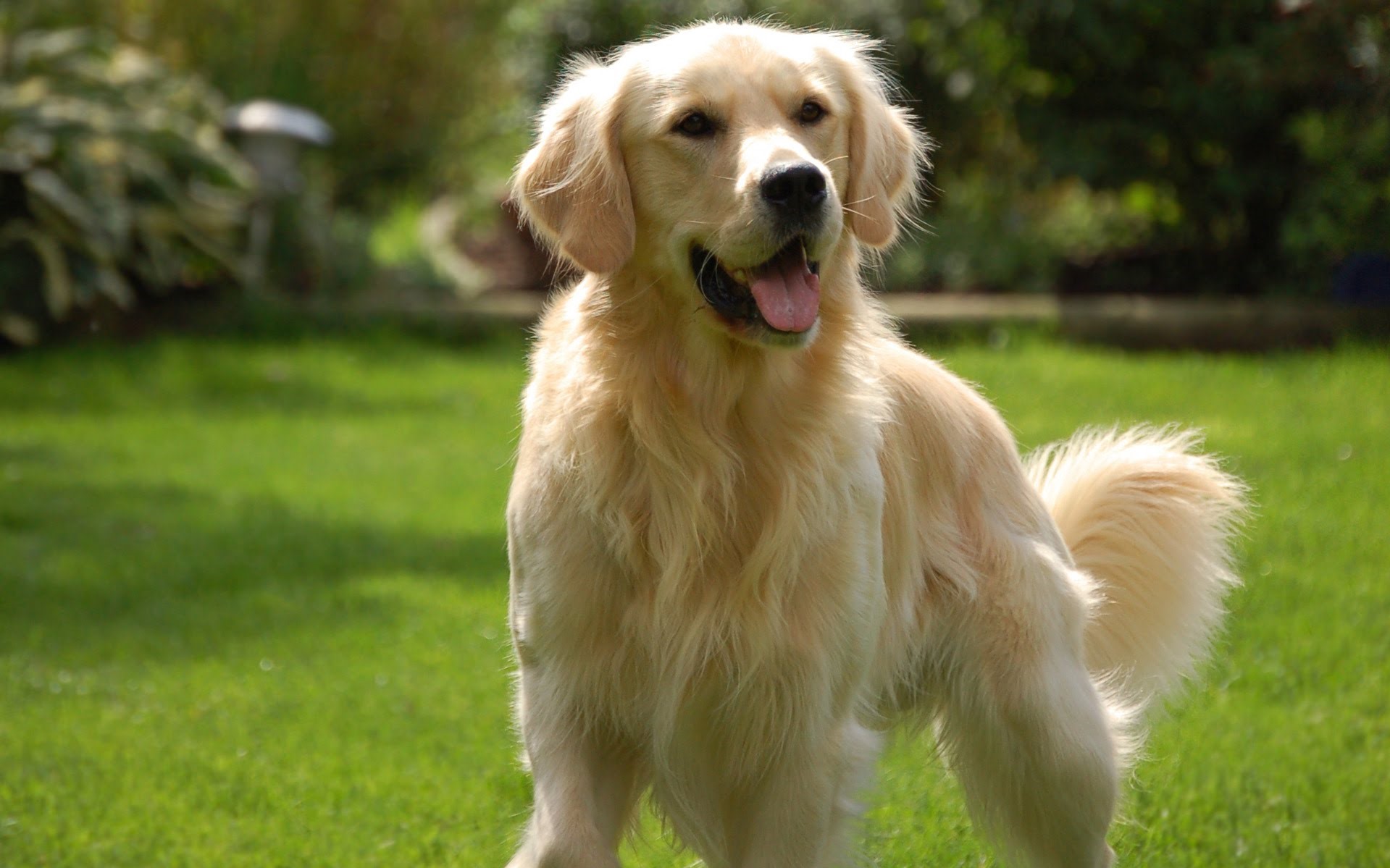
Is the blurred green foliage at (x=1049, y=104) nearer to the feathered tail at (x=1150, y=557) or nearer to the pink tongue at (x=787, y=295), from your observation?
the feathered tail at (x=1150, y=557)

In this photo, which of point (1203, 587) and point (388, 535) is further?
point (388, 535)

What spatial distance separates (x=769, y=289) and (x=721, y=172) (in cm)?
25

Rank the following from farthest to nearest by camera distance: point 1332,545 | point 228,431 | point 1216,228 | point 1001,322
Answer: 1. point 1216,228
2. point 1001,322
3. point 228,431
4. point 1332,545

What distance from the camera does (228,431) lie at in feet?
31.0

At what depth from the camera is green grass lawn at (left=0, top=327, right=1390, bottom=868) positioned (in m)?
4.21

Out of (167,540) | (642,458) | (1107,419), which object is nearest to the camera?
(642,458)

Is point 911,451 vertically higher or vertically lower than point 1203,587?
higher

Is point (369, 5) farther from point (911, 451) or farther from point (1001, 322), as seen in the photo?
point (911, 451)

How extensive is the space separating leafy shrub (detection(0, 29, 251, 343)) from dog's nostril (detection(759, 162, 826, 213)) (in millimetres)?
8652

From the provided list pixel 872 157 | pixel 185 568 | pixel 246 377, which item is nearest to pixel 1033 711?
pixel 872 157

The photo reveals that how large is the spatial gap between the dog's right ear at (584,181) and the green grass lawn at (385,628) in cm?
141

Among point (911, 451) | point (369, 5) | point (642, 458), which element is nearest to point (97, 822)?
point (642, 458)

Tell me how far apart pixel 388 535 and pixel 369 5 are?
8.91m

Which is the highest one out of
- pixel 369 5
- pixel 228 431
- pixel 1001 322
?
pixel 369 5
